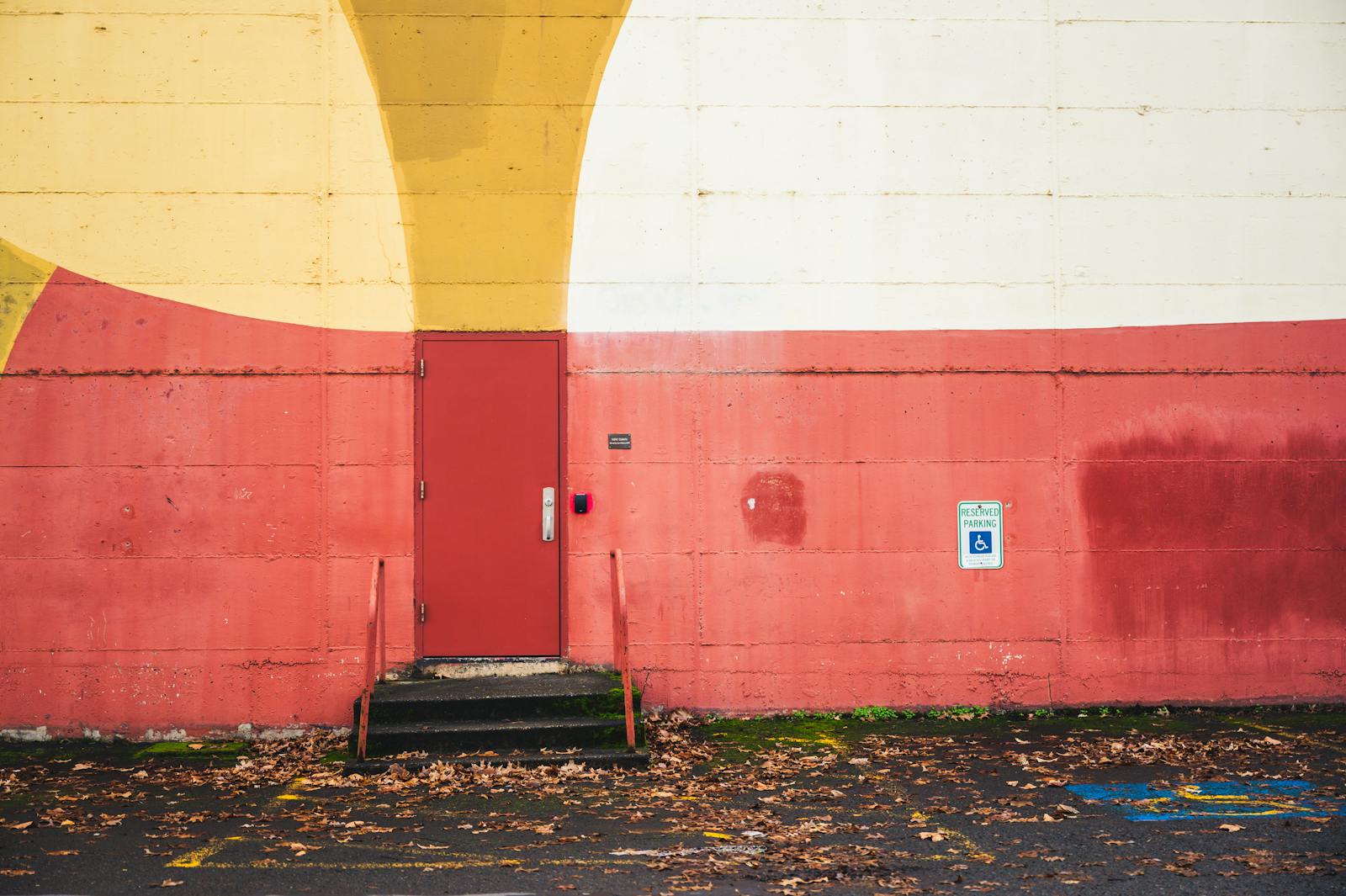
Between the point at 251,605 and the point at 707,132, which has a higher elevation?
the point at 707,132

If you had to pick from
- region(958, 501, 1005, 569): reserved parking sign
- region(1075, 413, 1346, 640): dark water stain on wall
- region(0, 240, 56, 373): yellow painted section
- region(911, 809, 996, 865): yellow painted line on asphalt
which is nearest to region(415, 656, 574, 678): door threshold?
region(911, 809, 996, 865): yellow painted line on asphalt

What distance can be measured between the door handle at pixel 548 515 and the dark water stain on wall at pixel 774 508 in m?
1.45

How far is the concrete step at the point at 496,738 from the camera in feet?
21.9

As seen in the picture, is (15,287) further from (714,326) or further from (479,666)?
(714,326)

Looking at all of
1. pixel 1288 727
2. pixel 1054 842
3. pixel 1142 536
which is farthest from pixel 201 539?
pixel 1288 727

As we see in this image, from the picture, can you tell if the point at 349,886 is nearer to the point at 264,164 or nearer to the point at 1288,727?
the point at 264,164

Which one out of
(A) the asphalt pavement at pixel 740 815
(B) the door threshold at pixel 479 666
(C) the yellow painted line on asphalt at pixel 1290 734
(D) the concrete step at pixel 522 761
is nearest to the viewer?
(A) the asphalt pavement at pixel 740 815

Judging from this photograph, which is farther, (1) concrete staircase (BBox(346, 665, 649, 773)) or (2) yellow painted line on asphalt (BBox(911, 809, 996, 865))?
(1) concrete staircase (BBox(346, 665, 649, 773))

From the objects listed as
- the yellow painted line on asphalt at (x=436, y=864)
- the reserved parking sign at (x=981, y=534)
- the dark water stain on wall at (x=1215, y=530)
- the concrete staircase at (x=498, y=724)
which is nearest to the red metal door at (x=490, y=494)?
the concrete staircase at (x=498, y=724)

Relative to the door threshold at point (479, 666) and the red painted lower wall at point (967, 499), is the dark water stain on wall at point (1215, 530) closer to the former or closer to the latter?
the red painted lower wall at point (967, 499)

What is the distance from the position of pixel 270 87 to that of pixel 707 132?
340 cm

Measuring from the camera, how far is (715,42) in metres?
7.84

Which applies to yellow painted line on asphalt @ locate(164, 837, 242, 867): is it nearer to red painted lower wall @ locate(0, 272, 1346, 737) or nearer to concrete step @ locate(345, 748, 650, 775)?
concrete step @ locate(345, 748, 650, 775)

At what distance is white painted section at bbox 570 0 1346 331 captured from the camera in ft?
25.7
